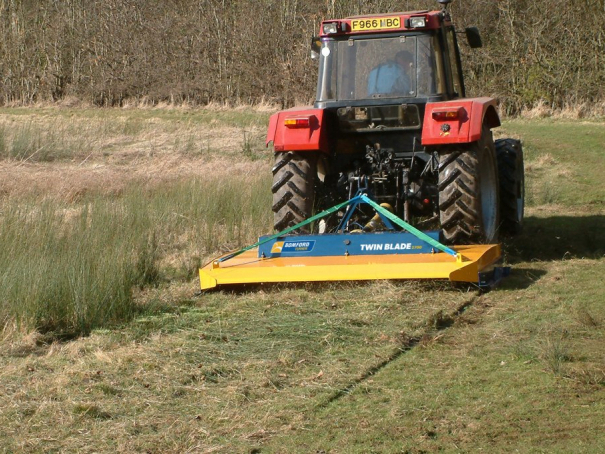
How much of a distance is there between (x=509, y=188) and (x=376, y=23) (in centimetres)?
194

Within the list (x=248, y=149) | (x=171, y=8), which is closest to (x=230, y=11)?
(x=171, y=8)

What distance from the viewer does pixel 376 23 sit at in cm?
816

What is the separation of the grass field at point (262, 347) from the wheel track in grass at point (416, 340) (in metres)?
0.01

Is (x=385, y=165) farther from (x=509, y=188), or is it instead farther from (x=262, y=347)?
(x=262, y=347)

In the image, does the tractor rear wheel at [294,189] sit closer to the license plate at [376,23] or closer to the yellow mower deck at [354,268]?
the yellow mower deck at [354,268]

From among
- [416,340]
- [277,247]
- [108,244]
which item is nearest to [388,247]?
[277,247]

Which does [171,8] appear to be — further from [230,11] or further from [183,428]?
[183,428]

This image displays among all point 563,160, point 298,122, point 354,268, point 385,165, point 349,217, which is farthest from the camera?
point 563,160

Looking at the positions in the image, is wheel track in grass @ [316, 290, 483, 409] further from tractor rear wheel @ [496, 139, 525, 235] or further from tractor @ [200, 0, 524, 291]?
tractor rear wheel @ [496, 139, 525, 235]

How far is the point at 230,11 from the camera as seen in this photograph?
2705 cm

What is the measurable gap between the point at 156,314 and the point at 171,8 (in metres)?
23.4

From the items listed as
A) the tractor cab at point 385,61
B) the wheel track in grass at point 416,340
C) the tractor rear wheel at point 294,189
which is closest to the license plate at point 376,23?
the tractor cab at point 385,61

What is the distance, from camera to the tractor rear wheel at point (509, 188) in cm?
870

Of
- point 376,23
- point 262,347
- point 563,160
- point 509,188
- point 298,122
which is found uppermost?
point 376,23
